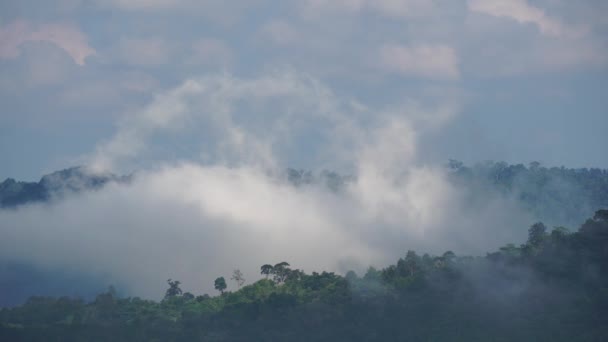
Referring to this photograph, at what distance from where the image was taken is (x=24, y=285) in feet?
383

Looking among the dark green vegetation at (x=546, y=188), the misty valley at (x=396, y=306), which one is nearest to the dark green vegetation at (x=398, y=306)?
the misty valley at (x=396, y=306)

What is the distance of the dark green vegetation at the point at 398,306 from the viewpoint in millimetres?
65250

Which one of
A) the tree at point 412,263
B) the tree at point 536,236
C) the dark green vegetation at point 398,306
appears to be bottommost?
the dark green vegetation at point 398,306

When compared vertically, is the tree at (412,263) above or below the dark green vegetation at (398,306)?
above

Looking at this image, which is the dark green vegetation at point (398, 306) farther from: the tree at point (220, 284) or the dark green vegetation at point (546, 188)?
the dark green vegetation at point (546, 188)

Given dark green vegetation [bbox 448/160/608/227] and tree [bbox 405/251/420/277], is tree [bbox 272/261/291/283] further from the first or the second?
dark green vegetation [bbox 448/160/608/227]

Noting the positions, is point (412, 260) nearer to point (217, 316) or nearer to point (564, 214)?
point (217, 316)

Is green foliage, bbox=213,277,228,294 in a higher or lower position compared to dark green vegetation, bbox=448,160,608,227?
lower

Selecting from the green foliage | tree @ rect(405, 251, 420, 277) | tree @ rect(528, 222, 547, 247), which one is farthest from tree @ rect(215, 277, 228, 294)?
tree @ rect(528, 222, 547, 247)

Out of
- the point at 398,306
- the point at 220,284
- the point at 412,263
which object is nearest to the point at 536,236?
the point at 412,263

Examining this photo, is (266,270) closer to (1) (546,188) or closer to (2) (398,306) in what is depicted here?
(2) (398,306)

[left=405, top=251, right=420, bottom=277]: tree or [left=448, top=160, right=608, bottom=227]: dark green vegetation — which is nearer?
[left=405, top=251, right=420, bottom=277]: tree

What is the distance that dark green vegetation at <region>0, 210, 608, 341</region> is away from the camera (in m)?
65.2

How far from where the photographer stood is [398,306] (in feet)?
234
